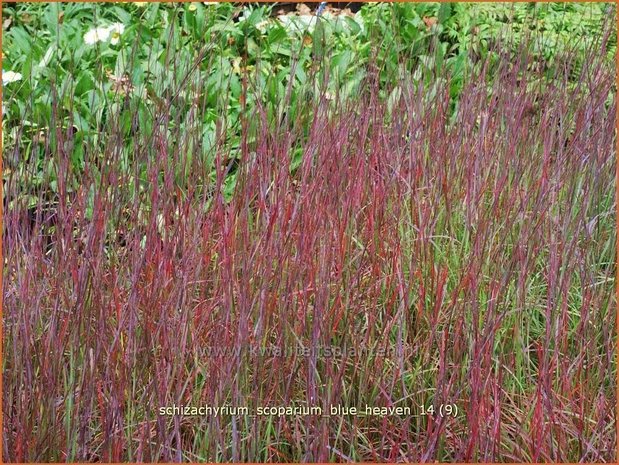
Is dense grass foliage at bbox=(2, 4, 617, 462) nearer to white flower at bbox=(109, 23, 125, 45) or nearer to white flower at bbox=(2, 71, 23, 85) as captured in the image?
white flower at bbox=(2, 71, 23, 85)

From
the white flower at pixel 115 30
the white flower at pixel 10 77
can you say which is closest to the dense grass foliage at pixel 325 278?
the white flower at pixel 10 77

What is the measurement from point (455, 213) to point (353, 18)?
1172 millimetres

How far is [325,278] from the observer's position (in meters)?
2.11

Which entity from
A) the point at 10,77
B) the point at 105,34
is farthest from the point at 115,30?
the point at 10,77

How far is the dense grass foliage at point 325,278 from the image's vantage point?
2029 mm

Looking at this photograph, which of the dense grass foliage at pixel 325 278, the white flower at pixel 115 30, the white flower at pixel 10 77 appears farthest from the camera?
the white flower at pixel 115 30

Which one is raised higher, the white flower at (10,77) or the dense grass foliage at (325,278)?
the white flower at (10,77)

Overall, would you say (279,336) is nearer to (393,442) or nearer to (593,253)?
(393,442)

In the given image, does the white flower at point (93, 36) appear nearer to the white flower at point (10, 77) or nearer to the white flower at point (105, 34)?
the white flower at point (105, 34)

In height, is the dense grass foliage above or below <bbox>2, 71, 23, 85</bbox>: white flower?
below

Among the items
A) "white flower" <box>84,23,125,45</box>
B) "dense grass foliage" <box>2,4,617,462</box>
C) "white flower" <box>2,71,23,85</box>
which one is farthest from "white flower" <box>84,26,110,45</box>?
"dense grass foliage" <box>2,4,617,462</box>

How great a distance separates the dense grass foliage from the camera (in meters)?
2.03

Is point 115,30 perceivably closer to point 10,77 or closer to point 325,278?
point 10,77

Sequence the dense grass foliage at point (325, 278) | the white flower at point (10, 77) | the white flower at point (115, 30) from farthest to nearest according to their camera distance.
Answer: the white flower at point (115, 30), the white flower at point (10, 77), the dense grass foliage at point (325, 278)
